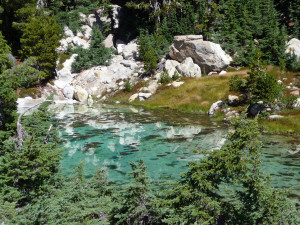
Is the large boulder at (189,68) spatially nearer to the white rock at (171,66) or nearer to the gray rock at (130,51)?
the white rock at (171,66)

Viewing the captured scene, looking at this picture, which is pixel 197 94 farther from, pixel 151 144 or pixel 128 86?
pixel 151 144

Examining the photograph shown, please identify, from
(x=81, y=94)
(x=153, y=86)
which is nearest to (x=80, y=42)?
(x=81, y=94)

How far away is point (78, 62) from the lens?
54.4 m

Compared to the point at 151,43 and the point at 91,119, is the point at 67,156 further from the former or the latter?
the point at 151,43

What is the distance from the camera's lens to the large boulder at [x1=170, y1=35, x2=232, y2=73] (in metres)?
46.7

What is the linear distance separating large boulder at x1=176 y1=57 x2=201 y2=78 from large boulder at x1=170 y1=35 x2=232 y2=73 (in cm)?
120

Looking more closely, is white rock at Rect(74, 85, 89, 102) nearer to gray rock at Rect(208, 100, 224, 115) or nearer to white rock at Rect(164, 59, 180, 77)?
white rock at Rect(164, 59, 180, 77)

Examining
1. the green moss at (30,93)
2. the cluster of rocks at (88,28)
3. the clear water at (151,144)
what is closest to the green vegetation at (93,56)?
the cluster of rocks at (88,28)

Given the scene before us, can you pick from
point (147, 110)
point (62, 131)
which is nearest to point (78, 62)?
point (147, 110)

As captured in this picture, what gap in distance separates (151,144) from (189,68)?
29.1 m

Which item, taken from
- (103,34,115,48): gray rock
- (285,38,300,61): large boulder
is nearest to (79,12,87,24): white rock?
(103,34,115,48): gray rock

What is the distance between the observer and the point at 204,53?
154ft

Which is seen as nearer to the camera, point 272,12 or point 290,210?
point 290,210

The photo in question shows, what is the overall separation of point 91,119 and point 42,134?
1681 cm
